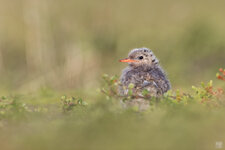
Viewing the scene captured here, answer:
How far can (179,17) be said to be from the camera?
52.6 feet

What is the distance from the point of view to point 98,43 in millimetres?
14203

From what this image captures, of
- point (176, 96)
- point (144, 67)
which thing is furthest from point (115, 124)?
point (144, 67)

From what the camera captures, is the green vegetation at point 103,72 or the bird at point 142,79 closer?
the green vegetation at point 103,72

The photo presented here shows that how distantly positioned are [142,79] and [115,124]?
1617 mm

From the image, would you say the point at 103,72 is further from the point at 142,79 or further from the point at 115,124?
the point at 115,124

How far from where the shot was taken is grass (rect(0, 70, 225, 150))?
16.0 feet

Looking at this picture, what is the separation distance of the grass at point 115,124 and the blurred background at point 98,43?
466 centimetres

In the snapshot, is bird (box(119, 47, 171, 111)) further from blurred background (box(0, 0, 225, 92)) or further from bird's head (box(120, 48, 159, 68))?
blurred background (box(0, 0, 225, 92))

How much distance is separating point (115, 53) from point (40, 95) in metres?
5.53

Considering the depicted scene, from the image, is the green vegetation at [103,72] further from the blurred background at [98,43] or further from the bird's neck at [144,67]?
the bird's neck at [144,67]

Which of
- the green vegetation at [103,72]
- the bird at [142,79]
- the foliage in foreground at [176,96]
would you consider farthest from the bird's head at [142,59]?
the foliage in foreground at [176,96]

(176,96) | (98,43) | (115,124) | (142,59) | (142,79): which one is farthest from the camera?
(98,43)

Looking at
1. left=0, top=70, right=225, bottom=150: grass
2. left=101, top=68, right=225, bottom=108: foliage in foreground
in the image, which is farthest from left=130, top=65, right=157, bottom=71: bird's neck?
left=0, top=70, right=225, bottom=150: grass

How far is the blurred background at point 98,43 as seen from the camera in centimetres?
1276
